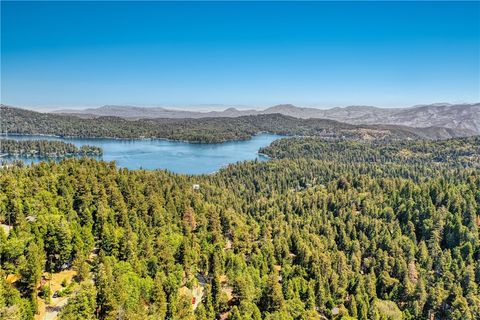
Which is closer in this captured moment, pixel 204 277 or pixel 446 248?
pixel 204 277

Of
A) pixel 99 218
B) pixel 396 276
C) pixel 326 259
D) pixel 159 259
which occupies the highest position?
pixel 99 218

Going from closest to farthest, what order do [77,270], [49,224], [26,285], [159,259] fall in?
1. [26,285]
2. [77,270]
3. [49,224]
4. [159,259]

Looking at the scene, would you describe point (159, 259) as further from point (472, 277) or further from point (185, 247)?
point (472, 277)

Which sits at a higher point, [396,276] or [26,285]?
[26,285]

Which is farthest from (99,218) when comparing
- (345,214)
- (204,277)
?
(345,214)

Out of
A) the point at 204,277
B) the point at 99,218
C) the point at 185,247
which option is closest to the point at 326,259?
the point at 204,277

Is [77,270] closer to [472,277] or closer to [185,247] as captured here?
[185,247]

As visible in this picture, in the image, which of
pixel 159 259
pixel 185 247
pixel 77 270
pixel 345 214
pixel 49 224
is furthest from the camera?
pixel 345 214
